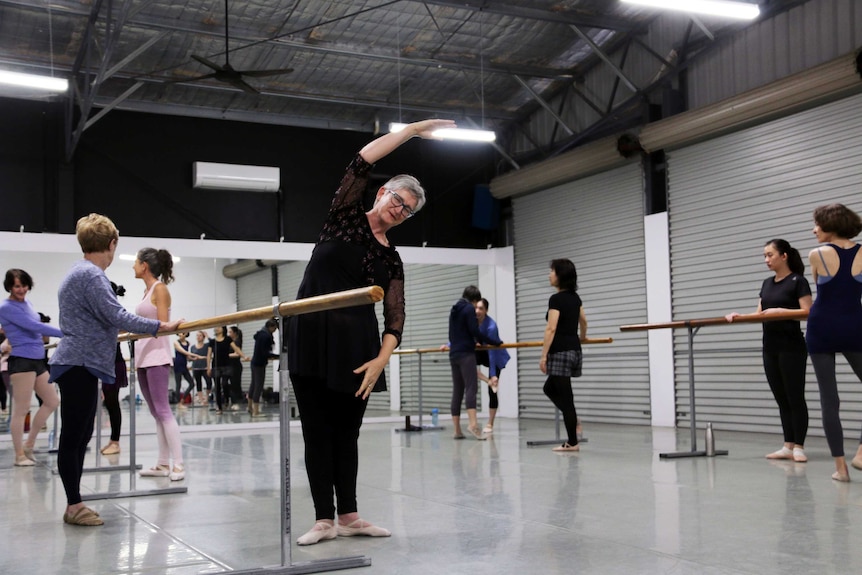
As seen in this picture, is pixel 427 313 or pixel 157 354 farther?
pixel 427 313

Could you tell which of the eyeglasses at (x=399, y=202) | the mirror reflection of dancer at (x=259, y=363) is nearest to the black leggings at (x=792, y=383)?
the eyeglasses at (x=399, y=202)

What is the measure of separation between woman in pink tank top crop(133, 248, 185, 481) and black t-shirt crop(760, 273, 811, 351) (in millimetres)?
4066

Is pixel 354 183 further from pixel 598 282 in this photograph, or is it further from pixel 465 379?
pixel 598 282

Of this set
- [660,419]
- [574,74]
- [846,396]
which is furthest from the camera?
[574,74]

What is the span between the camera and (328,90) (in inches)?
516

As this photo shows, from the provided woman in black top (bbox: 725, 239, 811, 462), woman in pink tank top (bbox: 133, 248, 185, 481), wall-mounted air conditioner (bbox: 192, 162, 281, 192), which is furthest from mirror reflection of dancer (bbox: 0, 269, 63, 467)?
wall-mounted air conditioner (bbox: 192, 162, 281, 192)

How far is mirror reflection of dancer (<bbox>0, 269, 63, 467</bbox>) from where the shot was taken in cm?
632

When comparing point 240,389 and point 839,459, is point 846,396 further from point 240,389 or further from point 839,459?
point 240,389

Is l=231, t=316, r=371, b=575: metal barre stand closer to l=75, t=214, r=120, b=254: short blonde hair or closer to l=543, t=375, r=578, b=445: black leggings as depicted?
l=75, t=214, r=120, b=254: short blonde hair

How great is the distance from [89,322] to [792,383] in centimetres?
452

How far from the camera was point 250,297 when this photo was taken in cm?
1224

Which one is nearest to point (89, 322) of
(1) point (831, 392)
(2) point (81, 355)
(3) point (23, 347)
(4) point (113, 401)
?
(2) point (81, 355)

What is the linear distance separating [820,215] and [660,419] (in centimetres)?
628

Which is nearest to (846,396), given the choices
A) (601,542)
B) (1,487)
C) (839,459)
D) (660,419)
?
(660,419)
